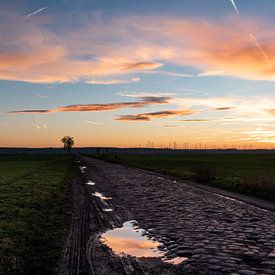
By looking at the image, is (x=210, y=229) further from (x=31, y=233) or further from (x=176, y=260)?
(x=31, y=233)

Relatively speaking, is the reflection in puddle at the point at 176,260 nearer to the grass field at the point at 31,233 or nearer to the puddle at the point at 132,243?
the puddle at the point at 132,243

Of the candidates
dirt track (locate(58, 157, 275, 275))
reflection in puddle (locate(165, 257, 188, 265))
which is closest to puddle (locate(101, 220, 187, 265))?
reflection in puddle (locate(165, 257, 188, 265))

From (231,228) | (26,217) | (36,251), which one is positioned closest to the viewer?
(36,251)

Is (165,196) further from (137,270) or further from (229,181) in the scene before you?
(137,270)

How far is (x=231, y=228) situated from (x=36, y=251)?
689 cm


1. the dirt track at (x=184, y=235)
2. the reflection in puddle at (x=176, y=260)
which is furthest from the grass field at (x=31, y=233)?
the reflection in puddle at (x=176, y=260)

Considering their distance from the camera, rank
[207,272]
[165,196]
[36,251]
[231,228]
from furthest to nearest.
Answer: [165,196] < [231,228] < [36,251] < [207,272]

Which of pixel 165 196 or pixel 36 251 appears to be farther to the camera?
pixel 165 196

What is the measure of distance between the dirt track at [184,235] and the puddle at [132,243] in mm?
299

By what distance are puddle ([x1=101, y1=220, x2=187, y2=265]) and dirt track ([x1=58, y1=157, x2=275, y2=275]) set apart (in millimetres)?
299

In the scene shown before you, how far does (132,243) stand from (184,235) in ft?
5.84

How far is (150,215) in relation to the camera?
17422mm

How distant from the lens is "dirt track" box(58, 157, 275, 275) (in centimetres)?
912

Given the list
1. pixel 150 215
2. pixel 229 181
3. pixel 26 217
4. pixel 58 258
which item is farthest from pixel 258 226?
pixel 229 181
